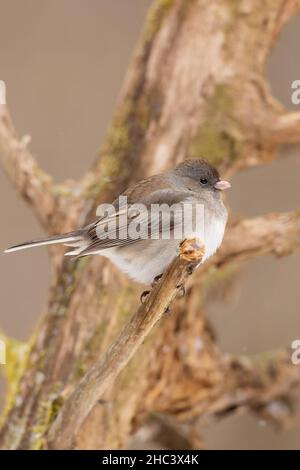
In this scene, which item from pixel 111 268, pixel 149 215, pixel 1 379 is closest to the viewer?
pixel 149 215

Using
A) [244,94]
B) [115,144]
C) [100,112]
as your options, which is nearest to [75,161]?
[100,112]

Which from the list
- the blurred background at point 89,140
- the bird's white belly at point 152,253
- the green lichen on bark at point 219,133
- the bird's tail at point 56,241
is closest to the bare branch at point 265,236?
the green lichen on bark at point 219,133

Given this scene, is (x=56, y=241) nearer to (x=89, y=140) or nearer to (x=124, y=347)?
(x=124, y=347)

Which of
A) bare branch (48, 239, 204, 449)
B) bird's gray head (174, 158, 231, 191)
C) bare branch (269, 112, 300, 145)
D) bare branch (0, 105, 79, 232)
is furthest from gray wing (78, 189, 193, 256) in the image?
bare branch (269, 112, 300, 145)

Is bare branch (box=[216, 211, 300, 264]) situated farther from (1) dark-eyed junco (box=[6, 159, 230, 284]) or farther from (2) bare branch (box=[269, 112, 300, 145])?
(1) dark-eyed junco (box=[6, 159, 230, 284])

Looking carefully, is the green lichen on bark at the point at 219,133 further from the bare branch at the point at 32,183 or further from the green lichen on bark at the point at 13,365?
the green lichen on bark at the point at 13,365

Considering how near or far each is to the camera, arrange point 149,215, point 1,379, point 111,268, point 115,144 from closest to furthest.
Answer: point 149,215 < point 111,268 < point 115,144 < point 1,379

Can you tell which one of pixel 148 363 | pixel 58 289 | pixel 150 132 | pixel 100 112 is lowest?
pixel 148 363

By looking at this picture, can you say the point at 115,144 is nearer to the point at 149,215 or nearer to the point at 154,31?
the point at 154,31

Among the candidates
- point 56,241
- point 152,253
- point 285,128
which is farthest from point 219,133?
point 56,241

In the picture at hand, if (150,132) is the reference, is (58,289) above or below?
below
